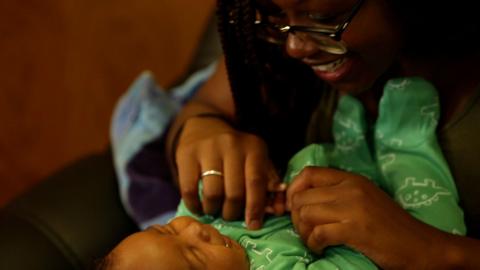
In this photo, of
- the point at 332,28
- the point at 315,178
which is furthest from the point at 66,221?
the point at 332,28

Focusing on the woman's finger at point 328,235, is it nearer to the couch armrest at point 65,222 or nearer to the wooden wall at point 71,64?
the couch armrest at point 65,222

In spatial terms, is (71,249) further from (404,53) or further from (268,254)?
(404,53)

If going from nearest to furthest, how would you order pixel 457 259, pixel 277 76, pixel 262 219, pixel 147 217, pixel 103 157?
pixel 457 259 → pixel 262 219 → pixel 277 76 → pixel 147 217 → pixel 103 157

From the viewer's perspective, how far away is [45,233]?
1229 millimetres

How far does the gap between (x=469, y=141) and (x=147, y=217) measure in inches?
24.0

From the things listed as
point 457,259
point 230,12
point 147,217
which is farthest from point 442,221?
point 147,217

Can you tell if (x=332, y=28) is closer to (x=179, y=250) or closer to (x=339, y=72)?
(x=339, y=72)

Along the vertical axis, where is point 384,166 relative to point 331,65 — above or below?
below

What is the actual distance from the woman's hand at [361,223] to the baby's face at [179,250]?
11cm

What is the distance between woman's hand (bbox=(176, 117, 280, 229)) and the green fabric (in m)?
0.03

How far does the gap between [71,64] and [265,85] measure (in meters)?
1.39

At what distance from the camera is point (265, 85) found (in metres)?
1.17

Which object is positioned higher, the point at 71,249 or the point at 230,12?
the point at 230,12

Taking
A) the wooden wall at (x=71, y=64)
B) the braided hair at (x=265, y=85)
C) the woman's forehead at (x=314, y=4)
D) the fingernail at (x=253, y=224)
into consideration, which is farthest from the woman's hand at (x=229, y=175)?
the wooden wall at (x=71, y=64)
